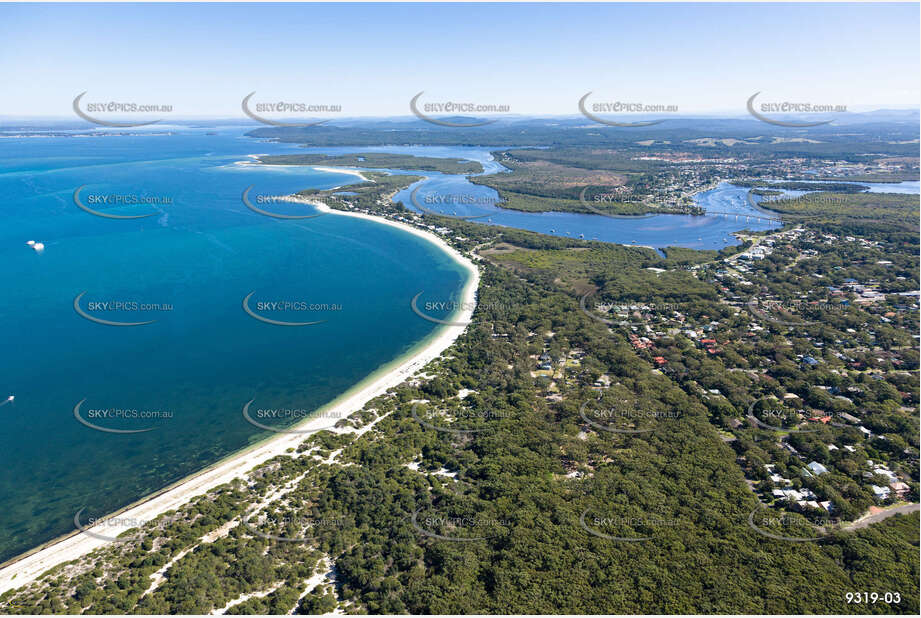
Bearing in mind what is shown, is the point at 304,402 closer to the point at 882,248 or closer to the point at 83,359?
the point at 83,359

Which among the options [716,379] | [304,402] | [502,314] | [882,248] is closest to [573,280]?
[502,314]

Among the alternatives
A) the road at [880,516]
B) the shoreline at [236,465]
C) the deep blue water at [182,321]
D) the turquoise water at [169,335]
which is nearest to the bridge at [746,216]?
the deep blue water at [182,321]

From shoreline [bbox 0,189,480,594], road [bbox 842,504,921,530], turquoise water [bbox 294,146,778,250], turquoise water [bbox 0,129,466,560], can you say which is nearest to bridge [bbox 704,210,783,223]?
turquoise water [bbox 294,146,778,250]

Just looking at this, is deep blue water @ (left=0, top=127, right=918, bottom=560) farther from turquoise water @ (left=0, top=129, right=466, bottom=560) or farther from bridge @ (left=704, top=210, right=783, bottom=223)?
bridge @ (left=704, top=210, right=783, bottom=223)

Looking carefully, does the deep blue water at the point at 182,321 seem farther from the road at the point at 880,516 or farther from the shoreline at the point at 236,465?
the road at the point at 880,516

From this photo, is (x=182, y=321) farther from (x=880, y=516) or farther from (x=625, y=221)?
(x=625, y=221)

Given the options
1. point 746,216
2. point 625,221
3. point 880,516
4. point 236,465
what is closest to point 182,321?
point 236,465
